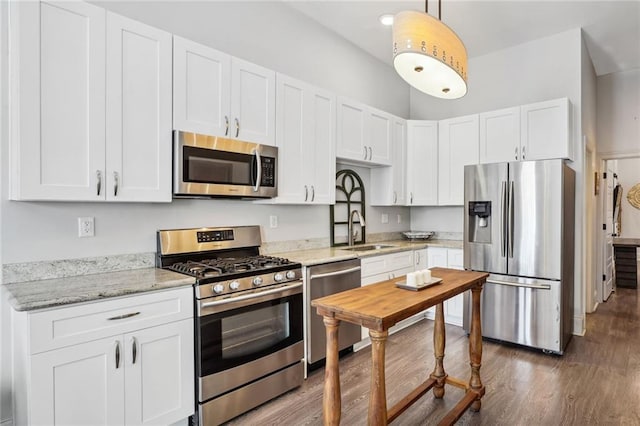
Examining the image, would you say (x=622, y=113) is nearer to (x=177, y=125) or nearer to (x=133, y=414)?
(x=177, y=125)

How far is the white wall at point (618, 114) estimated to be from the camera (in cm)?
A: 491

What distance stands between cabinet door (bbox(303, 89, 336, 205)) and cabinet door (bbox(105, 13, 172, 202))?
1.27 m

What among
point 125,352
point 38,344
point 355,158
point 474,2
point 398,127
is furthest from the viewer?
point 398,127

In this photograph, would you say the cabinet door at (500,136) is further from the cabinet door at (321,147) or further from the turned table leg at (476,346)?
the turned table leg at (476,346)

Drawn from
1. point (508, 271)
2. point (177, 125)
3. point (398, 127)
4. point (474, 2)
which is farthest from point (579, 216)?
point (177, 125)

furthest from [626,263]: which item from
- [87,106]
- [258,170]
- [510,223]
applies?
[87,106]

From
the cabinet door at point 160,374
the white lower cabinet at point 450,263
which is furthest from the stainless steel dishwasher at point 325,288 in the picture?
the white lower cabinet at point 450,263

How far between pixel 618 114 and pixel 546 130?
7.33 feet

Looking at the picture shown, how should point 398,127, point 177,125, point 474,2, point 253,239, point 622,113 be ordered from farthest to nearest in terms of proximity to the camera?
point 622,113 → point 398,127 → point 474,2 → point 253,239 → point 177,125

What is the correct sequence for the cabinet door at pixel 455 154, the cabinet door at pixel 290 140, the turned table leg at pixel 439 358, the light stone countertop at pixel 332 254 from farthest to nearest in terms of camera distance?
the cabinet door at pixel 455 154, the cabinet door at pixel 290 140, the light stone countertop at pixel 332 254, the turned table leg at pixel 439 358

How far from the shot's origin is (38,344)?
5.21ft

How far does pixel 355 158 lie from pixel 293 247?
1124 millimetres

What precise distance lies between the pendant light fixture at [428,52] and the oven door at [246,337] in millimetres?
1628

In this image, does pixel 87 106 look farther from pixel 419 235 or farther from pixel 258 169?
pixel 419 235
